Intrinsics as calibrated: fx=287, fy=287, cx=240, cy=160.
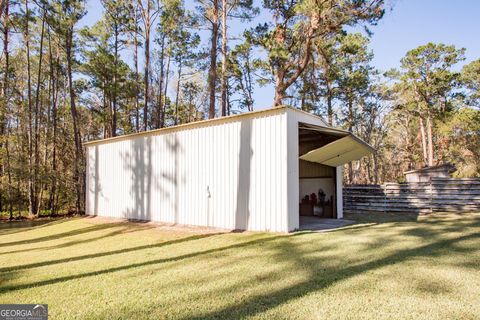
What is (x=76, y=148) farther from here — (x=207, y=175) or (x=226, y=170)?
(x=226, y=170)

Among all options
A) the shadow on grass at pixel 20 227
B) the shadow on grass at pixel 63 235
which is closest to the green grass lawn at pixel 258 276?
the shadow on grass at pixel 63 235

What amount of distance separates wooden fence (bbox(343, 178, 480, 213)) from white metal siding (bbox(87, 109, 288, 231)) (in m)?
6.03

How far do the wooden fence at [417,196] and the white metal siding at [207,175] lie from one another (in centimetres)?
603

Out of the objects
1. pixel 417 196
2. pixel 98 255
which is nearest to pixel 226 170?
pixel 98 255

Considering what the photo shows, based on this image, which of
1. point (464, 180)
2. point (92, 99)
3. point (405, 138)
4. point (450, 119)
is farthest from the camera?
point (405, 138)

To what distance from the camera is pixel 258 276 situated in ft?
12.0

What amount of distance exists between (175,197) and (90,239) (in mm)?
2514

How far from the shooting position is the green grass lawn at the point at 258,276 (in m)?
2.71

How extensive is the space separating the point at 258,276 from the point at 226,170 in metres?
4.13

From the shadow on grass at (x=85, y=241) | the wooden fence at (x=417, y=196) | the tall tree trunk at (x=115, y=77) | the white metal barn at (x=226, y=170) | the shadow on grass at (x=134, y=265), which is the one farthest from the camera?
the tall tree trunk at (x=115, y=77)

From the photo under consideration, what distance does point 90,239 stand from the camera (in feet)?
23.1

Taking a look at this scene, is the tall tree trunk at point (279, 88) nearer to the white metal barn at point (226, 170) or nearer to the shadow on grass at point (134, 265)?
the white metal barn at point (226, 170)

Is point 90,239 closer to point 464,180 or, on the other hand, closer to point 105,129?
point 464,180

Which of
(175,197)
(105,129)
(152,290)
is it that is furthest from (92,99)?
(152,290)
